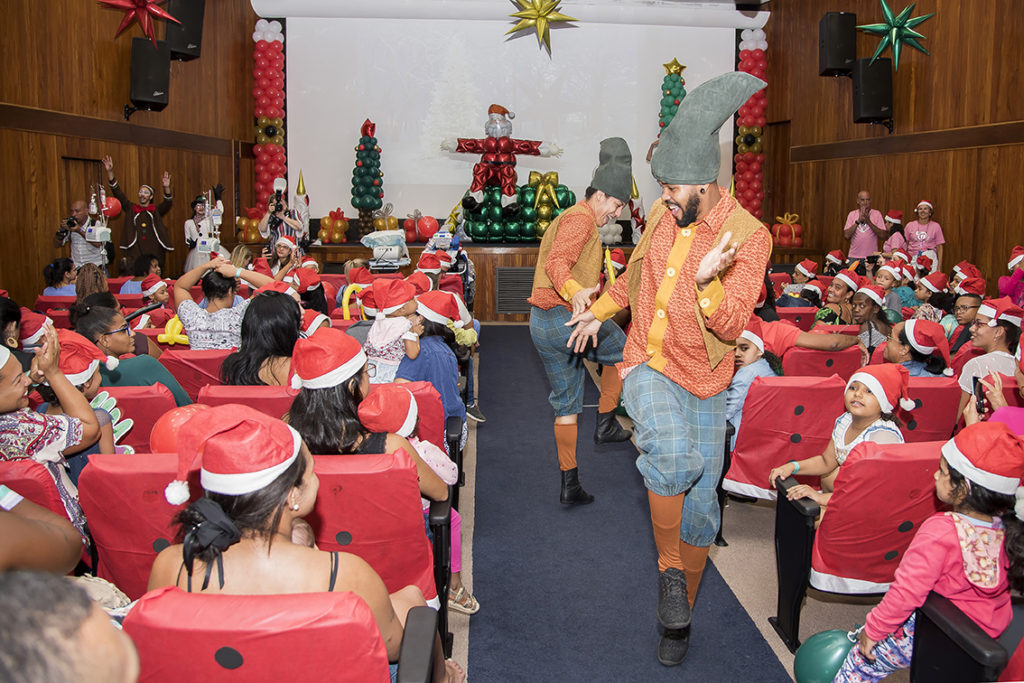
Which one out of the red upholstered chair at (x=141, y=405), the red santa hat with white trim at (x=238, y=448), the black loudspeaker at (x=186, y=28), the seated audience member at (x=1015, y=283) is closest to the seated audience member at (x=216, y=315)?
the red upholstered chair at (x=141, y=405)

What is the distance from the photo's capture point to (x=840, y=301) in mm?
5070

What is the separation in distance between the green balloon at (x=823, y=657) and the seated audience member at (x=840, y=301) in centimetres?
320

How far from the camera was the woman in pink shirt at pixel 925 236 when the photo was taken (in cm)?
949

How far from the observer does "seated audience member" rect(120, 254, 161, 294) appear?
6.32 metres

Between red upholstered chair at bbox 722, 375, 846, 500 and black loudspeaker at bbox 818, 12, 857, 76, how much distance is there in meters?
9.37

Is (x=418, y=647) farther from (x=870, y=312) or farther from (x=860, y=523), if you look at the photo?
(x=870, y=312)

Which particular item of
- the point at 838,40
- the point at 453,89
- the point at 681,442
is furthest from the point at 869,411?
the point at 453,89

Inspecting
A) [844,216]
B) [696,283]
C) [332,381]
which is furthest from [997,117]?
[332,381]

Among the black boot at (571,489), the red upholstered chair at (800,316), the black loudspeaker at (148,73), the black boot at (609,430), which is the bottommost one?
the black boot at (571,489)

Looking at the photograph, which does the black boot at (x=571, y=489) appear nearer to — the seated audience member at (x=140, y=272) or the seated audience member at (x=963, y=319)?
the seated audience member at (x=963, y=319)

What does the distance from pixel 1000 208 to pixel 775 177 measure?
5.29 metres

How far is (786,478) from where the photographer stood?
256 cm

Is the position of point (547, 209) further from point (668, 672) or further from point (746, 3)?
point (668, 672)

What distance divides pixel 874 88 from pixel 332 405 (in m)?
10.3
